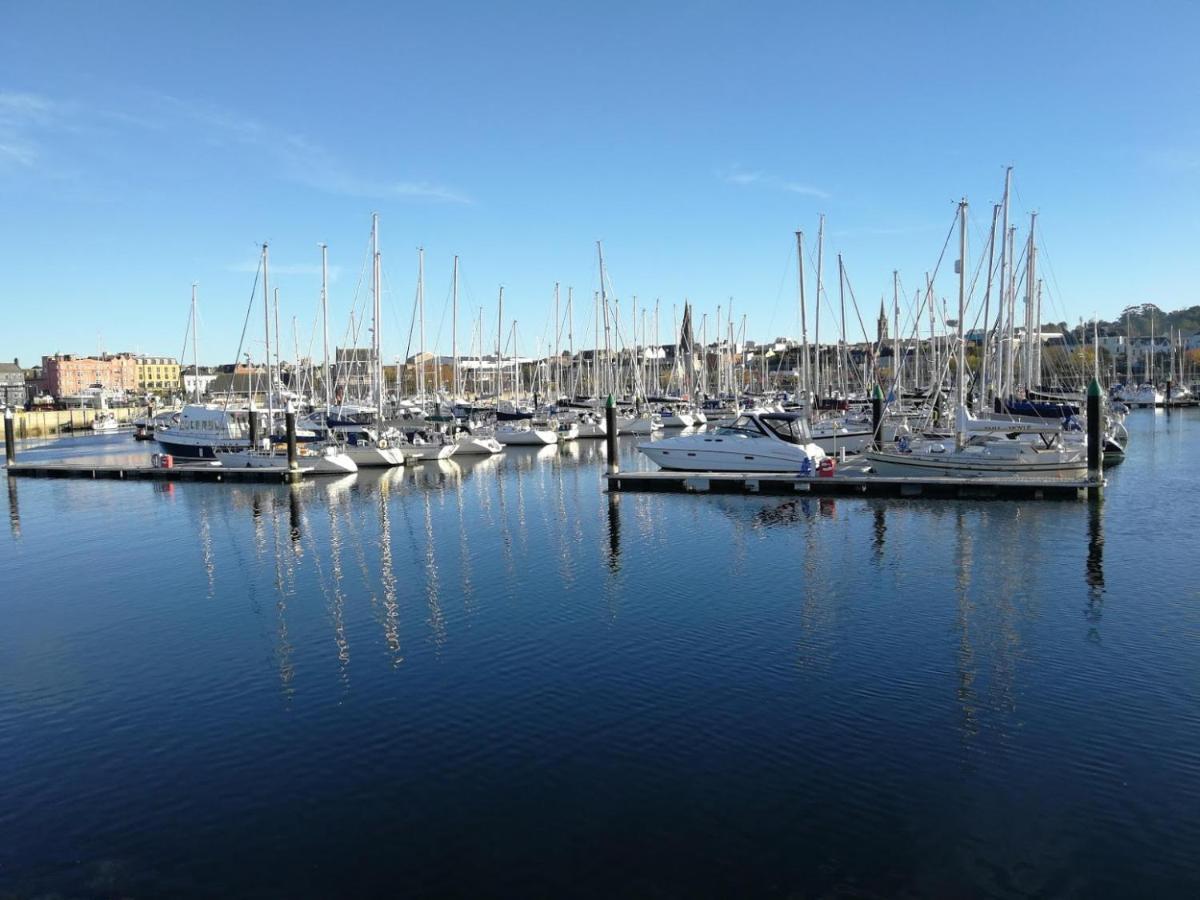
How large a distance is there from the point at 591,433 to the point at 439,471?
2512 cm

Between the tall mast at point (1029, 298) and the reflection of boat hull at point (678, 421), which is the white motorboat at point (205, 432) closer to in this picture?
the reflection of boat hull at point (678, 421)

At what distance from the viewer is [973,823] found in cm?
1053

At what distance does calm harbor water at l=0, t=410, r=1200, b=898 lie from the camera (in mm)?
10000

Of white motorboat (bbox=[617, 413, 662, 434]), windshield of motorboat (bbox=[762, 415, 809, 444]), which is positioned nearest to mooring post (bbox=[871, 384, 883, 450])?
windshield of motorboat (bbox=[762, 415, 809, 444])

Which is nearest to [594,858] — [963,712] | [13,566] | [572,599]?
[963,712]

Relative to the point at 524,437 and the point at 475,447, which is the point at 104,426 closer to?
the point at 524,437

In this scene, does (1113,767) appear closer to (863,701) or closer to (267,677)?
(863,701)

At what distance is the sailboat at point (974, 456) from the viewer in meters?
37.4

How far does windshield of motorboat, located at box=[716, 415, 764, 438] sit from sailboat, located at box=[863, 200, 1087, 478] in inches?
204

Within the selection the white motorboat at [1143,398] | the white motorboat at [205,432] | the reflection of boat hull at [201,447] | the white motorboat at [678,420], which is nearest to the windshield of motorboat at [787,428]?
the reflection of boat hull at [201,447]

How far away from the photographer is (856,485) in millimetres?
37656

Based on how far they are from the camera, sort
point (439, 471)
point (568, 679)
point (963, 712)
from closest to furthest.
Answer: point (963, 712) → point (568, 679) → point (439, 471)

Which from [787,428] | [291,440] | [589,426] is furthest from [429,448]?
[787,428]

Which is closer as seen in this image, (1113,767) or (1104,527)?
(1113,767)
